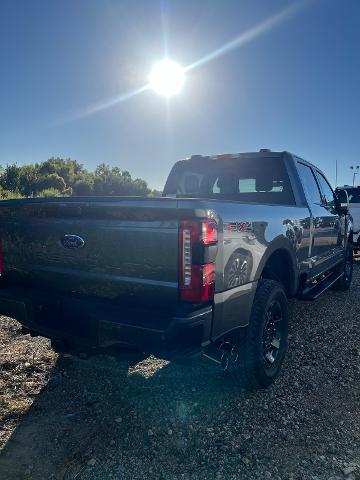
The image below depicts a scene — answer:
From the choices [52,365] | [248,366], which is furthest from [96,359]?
[248,366]

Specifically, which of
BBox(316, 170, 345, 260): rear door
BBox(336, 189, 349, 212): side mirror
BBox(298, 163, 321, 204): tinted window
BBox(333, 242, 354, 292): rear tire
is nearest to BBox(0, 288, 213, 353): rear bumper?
BBox(298, 163, 321, 204): tinted window

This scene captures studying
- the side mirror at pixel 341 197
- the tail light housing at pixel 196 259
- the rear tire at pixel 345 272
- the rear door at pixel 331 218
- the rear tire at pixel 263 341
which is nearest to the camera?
the tail light housing at pixel 196 259

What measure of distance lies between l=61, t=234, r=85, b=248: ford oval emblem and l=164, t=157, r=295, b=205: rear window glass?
7.63ft

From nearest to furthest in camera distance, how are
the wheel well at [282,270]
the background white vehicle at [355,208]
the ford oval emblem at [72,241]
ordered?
1. the ford oval emblem at [72,241]
2. the wheel well at [282,270]
3. the background white vehicle at [355,208]

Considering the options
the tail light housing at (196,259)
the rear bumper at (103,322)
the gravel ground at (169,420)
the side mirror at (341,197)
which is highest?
the side mirror at (341,197)

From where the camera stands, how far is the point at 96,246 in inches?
93.0

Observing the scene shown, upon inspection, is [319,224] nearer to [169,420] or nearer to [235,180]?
[235,180]

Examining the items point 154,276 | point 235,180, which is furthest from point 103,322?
point 235,180

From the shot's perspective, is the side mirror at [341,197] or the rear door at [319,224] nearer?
the rear door at [319,224]

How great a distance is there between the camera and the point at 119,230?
7.41 feet

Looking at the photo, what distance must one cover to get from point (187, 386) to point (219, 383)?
0.92ft

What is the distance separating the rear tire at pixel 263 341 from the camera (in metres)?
2.69

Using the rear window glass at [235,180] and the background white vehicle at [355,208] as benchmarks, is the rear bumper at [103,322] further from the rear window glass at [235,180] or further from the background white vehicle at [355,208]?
the background white vehicle at [355,208]

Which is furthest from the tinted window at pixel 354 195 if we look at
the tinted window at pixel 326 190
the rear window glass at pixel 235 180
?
the rear window glass at pixel 235 180
